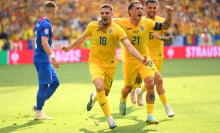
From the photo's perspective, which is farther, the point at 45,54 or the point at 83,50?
the point at 83,50

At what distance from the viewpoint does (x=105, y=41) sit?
340 inches

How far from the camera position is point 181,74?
2019 cm

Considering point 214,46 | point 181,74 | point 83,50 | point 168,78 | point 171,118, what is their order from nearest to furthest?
point 171,118 < point 168,78 < point 181,74 < point 83,50 < point 214,46

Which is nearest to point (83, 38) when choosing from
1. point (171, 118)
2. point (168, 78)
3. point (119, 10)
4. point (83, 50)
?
point (171, 118)

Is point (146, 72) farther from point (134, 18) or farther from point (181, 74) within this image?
Answer: point (181, 74)

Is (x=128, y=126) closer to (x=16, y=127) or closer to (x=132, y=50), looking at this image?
(x=132, y=50)

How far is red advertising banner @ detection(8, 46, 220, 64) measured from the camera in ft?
89.0

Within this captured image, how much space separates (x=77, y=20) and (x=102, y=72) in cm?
2348

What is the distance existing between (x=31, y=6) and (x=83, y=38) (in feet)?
76.6

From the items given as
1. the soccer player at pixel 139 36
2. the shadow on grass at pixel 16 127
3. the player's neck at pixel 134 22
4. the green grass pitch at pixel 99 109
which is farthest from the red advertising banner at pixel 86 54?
the player's neck at pixel 134 22

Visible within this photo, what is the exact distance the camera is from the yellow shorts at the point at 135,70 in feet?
29.8

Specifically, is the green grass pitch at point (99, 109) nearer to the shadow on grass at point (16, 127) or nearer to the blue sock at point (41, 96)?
the shadow on grass at point (16, 127)

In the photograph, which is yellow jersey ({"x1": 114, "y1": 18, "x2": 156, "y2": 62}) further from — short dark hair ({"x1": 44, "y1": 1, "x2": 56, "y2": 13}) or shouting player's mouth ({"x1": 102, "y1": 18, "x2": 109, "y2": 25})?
short dark hair ({"x1": 44, "y1": 1, "x2": 56, "y2": 13})

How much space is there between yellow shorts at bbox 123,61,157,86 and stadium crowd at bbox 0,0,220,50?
→ 19652 millimetres
